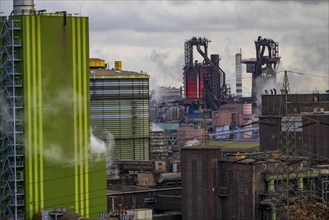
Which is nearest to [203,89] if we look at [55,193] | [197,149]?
[197,149]

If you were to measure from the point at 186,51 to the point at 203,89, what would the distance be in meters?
6.14

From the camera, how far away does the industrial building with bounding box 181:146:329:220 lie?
46.9m

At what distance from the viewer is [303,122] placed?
6184cm

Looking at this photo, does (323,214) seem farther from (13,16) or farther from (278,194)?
(13,16)

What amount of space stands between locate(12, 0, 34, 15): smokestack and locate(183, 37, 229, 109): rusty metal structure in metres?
74.3

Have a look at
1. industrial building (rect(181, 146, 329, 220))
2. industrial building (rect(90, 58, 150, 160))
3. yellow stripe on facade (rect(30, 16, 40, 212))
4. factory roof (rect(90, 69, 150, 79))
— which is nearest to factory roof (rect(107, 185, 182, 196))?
industrial building (rect(90, 58, 150, 160))

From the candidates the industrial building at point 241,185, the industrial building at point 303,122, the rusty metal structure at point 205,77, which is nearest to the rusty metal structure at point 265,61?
the rusty metal structure at point 205,77

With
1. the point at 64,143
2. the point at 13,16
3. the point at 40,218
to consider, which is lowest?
the point at 40,218

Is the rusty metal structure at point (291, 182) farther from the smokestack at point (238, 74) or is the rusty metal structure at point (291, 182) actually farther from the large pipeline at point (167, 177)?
the smokestack at point (238, 74)

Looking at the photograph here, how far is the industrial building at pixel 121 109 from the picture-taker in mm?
62531

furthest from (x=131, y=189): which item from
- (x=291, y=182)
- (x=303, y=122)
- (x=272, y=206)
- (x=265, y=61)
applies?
(x=265, y=61)

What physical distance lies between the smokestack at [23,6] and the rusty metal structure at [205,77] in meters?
74.3

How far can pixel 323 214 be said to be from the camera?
3738 centimetres

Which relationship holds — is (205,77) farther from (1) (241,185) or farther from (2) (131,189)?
(1) (241,185)
